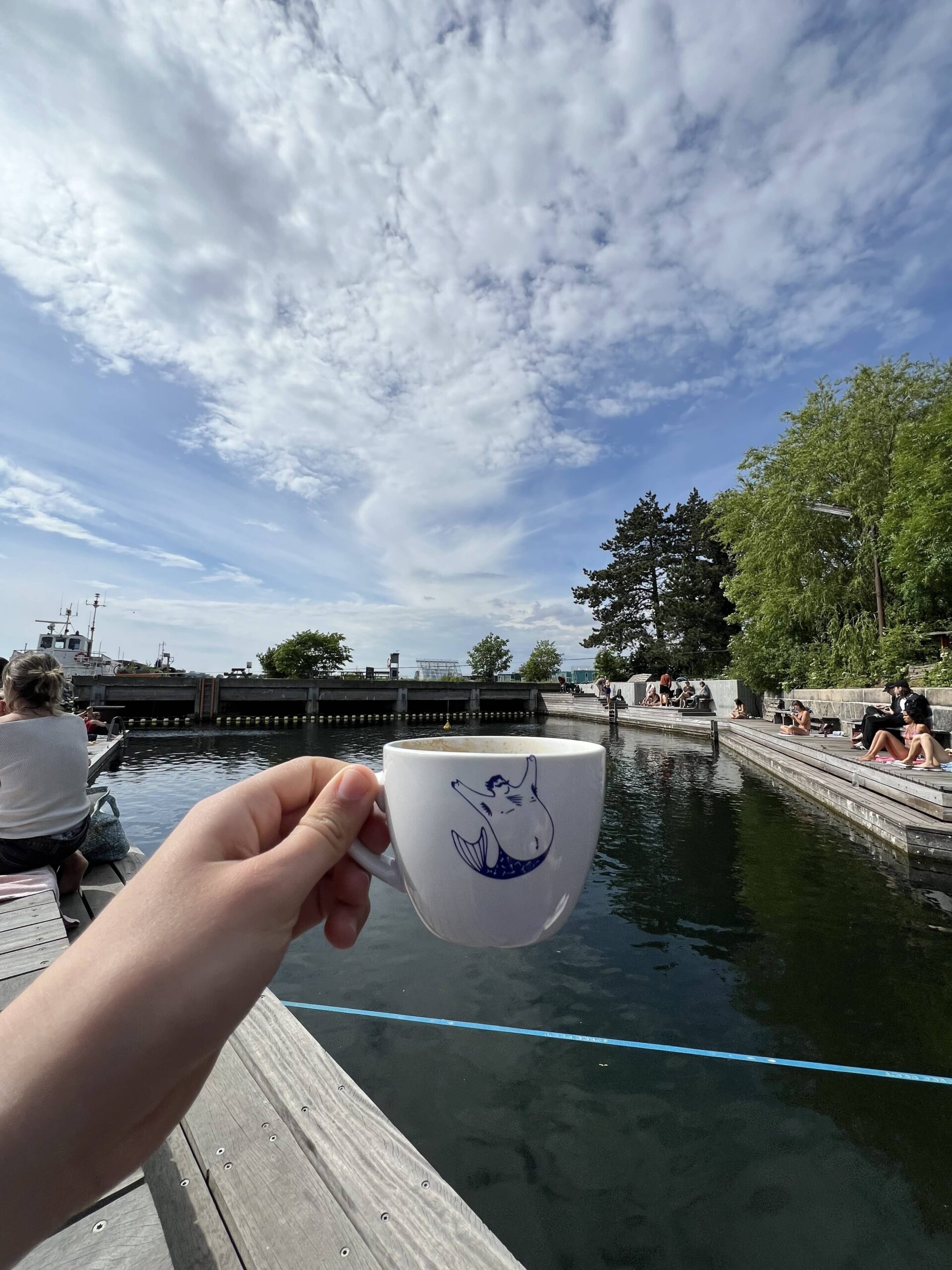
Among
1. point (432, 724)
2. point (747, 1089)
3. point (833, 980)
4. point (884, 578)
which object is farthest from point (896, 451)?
point (432, 724)

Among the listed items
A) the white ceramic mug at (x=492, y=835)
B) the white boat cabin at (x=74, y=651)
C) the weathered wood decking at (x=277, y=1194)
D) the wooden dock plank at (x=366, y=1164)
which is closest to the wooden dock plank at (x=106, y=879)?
the weathered wood decking at (x=277, y=1194)

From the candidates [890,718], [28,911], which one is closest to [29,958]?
[28,911]

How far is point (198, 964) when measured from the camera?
609mm

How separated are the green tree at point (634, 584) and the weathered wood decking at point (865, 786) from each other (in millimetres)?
22588

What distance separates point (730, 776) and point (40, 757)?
12256mm

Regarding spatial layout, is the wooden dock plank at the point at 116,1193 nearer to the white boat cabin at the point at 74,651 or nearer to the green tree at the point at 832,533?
the green tree at the point at 832,533

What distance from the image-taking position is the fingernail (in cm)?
82

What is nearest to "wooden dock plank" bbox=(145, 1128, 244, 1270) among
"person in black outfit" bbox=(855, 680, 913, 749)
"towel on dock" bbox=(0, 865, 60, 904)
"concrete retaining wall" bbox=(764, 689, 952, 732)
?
"towel on dock" bbox=(0, 865, 60, 904)

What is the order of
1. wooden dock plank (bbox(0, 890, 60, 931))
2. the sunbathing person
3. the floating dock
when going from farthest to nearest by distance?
the floating dock
the sunbathing person
wooden dock plank (bbox(0, 890, 60, 931))

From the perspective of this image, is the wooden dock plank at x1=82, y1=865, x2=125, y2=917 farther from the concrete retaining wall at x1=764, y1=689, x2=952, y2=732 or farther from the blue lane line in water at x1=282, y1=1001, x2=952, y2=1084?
the concrete retaining wall at x1=764, y1=689, x2=952, y2=732

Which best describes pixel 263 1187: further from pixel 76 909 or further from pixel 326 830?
pixel 76 909

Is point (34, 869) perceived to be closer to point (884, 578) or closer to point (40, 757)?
point (40, 757)

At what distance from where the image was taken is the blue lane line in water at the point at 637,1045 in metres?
3.15

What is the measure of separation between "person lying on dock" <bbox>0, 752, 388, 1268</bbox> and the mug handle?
0.06m
